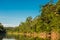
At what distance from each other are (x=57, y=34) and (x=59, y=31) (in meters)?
1.26

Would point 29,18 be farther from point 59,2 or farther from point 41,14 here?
point 59,2

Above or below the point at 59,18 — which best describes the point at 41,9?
above

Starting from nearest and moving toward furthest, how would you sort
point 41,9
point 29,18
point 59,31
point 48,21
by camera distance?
point 59,31
point 48,21
point 41,9
point 29,18

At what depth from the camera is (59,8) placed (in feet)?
202

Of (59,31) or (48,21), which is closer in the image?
(59,31)

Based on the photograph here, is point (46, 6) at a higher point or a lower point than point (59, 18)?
higher

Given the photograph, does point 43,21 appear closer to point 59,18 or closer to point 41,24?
point 41,24

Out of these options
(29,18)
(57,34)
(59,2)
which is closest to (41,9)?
(59,2)

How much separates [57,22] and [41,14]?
2773 cm

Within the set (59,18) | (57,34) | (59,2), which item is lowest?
(57,34)

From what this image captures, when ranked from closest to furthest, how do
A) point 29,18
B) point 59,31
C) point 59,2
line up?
point 59,31 → point 59,2 → point 29,18

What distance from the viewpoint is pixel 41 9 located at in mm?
88000

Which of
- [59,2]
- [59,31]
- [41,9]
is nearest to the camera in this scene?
[59,31]

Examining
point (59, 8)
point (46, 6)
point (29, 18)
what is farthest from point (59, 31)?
point (29, 18)
